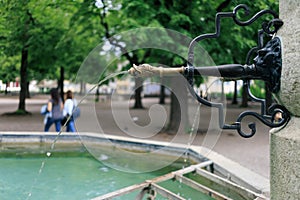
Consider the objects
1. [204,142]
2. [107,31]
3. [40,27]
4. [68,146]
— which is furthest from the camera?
[40,27]

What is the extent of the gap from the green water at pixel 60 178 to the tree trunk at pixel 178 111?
4215mm

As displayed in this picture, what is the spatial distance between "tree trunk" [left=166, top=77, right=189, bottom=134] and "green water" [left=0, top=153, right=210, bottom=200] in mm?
4215

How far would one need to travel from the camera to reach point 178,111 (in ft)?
34.9

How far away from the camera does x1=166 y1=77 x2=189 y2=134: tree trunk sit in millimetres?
10195

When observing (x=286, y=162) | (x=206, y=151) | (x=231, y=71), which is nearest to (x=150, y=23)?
(x=206, y=151)

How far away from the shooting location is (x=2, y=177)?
536 cm

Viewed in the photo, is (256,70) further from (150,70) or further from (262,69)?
(150,70)

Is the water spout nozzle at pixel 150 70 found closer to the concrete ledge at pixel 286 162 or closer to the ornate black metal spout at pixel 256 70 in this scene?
the ornate black metal spout at pixel 256 70

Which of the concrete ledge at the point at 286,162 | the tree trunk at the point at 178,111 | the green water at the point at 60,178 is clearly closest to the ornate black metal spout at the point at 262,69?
the concrete ledge at the point at 286,162

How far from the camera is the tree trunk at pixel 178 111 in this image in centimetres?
1020

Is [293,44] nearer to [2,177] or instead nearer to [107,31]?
[2,177]

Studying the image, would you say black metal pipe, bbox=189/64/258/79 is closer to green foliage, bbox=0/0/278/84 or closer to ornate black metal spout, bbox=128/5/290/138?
ornate black metal spout, bbox=128/5/290/138

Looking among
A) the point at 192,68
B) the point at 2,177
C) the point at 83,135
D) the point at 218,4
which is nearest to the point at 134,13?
the point at 218,4

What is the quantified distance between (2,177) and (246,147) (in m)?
5.94
